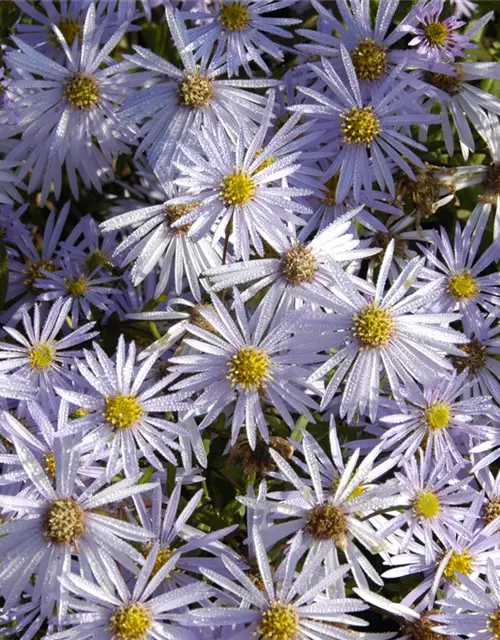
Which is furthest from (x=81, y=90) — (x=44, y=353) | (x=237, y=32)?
(x=44, y=353)

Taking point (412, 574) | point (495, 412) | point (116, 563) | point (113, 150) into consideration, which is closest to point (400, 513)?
point (412, 574)

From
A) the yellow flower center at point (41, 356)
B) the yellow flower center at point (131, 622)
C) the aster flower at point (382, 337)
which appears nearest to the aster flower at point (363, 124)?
the aster flower at point (382, 337)

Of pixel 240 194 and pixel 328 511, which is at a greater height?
pixel 240 194

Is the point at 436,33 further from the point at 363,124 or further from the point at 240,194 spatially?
the point at 240,194

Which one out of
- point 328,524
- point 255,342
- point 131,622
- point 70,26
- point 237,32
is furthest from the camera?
point 70,26

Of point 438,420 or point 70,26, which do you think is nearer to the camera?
point 438,420

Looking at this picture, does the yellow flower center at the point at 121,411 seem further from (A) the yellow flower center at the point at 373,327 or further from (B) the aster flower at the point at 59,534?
(A) the yellow flower center at the point at 373,327
